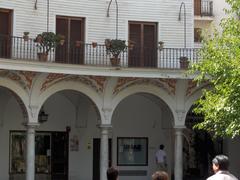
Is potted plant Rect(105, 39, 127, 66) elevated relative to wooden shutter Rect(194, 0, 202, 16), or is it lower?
lower

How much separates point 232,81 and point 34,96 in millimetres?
10683

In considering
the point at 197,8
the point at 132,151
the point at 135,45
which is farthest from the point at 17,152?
the point at 197,8

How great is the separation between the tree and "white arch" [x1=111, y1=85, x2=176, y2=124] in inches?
319

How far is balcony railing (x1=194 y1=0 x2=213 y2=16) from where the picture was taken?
34500mm

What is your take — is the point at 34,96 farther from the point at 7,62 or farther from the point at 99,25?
the point at 99,25

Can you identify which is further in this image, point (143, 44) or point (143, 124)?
point (143, 124)

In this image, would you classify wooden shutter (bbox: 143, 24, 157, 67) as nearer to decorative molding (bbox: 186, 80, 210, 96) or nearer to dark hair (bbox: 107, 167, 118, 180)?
decorative molding (bbox: 186, 80, 210, 96)

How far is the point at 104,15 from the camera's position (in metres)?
26.2

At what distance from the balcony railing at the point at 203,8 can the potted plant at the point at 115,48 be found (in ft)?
35.9

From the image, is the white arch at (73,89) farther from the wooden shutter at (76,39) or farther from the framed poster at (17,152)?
the framed poster at (17,152)

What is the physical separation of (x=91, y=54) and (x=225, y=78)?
970cm

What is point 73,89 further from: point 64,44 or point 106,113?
point 64,44

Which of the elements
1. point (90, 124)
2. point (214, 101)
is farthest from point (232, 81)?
point (90, 124)

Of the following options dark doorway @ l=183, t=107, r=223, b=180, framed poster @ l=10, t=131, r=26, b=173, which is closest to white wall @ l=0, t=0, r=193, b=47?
dark doorway @ l=183, t=107, r=223, b=180
